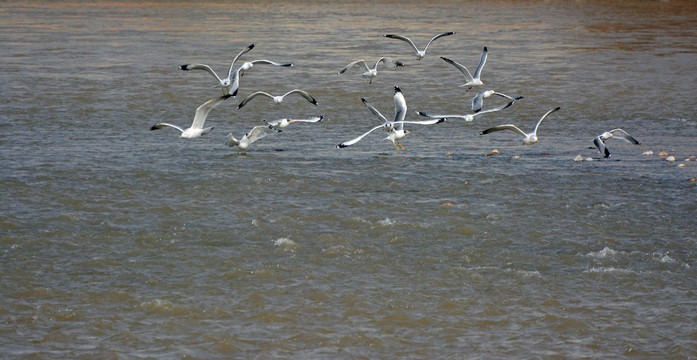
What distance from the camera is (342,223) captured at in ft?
41.2

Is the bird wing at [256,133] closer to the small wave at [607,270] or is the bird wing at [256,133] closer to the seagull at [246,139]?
the seagull at [246,139]

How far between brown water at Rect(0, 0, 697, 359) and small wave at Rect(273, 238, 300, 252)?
28mm

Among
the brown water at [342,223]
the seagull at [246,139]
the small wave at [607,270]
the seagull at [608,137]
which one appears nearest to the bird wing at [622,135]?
the seagull at [608,137]

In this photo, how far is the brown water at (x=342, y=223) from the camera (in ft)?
29.8

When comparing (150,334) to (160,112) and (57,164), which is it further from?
(160,112)

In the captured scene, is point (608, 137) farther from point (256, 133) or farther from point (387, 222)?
point (256, 133)

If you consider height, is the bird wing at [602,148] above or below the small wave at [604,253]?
above

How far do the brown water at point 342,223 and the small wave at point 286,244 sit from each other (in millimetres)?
28

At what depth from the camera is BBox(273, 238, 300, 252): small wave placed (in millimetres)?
11477

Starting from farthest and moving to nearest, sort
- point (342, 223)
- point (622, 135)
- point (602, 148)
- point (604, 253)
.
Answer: point (622, 135)
point (602, 148)
point (342, 223)
point (604, 253)

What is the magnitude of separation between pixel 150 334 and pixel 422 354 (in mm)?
2709

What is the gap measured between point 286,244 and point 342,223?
123 centimetres

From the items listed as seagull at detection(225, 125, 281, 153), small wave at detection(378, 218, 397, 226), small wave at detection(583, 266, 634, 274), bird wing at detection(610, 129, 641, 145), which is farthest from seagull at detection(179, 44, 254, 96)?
small wave at detection(583, 266, 634, 274)

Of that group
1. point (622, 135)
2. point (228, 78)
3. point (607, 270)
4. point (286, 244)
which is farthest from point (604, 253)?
point (228, 78)
